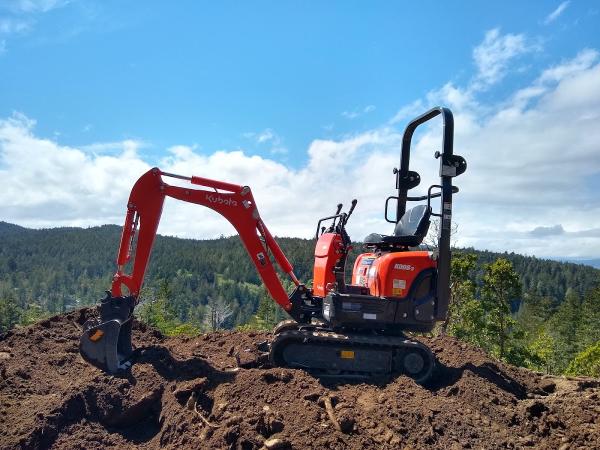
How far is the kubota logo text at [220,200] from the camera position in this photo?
29.6 ft

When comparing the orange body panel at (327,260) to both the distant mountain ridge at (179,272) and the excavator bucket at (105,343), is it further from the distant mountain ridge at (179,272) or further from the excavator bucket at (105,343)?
the distant mountain ridge at (179,272)

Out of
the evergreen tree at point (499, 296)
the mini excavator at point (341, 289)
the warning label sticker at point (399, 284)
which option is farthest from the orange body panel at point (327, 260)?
the evergreen tree at point (499, 296)

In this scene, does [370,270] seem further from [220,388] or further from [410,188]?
[220,388]

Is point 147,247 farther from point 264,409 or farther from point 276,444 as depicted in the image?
point 276,444

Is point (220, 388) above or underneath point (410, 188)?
underneath

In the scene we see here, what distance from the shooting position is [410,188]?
9805mm

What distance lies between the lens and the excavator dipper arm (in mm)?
8187

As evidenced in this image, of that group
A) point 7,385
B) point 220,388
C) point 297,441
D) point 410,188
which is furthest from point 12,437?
point 410,188

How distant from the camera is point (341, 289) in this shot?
883 centimetres

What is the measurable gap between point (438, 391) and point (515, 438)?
167cm

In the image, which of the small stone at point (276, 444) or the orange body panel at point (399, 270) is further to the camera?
the orange body panel at point (399, 270)

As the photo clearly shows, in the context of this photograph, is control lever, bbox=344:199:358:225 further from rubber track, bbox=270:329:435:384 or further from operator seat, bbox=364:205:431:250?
rubber track, bbox=270:329:435:384

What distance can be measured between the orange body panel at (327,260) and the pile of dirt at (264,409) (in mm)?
1720

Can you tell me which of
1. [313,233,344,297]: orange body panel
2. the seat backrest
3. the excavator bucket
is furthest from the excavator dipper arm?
the seat backrest
